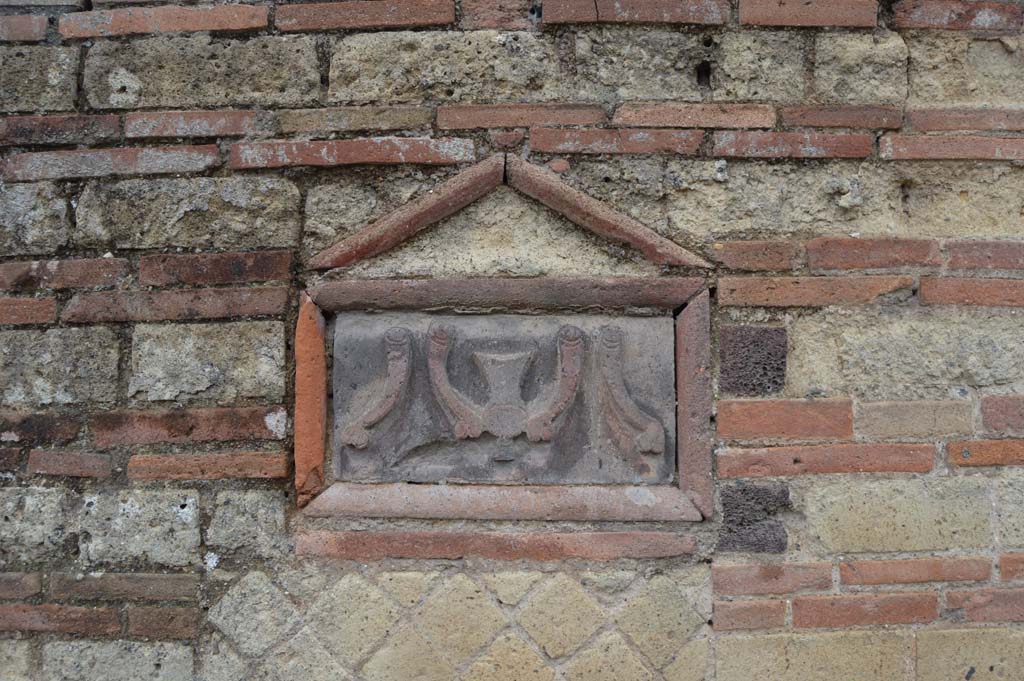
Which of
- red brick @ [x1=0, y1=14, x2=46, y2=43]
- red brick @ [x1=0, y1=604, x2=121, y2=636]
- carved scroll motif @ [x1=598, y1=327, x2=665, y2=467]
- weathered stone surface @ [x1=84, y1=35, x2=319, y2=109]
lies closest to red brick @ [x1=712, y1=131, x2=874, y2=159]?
carved scroll motif @ [x1=598, y1=327, x2=665, y2=467]

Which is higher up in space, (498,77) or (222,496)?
(498,77)

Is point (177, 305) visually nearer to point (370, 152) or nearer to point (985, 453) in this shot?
point (370, 152)

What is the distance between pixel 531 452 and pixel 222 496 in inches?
34.2

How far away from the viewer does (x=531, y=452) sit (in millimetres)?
2113

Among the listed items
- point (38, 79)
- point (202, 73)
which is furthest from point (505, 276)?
point (38, 79)

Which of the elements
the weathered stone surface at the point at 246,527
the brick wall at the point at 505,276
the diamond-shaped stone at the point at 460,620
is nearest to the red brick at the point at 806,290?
the brick wall at the point at 505,276

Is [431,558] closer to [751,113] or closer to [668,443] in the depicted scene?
[668,443]

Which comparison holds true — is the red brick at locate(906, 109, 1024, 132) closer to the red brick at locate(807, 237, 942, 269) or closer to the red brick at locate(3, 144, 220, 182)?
the red brick at locate(807, 237, 942, 269)

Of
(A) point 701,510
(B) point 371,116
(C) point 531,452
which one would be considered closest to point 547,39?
(B) point 371,116

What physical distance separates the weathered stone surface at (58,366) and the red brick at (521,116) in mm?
1182

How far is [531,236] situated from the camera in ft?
7.07

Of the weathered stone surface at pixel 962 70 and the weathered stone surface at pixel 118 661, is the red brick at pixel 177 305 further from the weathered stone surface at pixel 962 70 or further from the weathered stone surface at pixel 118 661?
the weathered stone surface at pixel 962 70

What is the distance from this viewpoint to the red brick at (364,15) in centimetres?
215

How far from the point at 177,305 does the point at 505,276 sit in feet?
3.07
